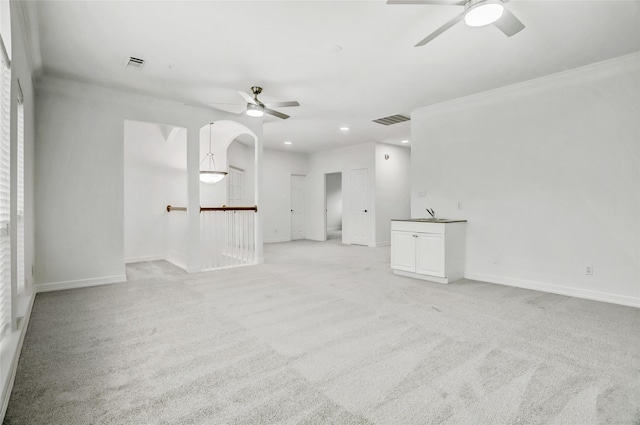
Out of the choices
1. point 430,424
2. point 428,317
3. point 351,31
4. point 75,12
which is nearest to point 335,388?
point 430,424

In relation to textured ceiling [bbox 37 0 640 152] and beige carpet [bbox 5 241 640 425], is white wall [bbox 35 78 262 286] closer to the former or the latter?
textured ceiling [bbox 37 0 640 152]

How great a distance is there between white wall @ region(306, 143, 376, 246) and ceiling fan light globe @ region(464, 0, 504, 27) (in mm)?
5854

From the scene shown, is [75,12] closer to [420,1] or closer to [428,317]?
[420,1]

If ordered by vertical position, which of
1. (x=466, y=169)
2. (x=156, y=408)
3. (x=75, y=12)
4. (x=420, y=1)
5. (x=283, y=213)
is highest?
(x=75, y=12)

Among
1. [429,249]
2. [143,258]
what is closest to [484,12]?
[429,249]

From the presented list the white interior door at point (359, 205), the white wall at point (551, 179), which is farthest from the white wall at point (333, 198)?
the white wall at point (551, 179)

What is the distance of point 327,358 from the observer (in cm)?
224

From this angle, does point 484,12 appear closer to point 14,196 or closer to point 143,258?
point 14,196

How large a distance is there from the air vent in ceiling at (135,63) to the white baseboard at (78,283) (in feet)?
9.21

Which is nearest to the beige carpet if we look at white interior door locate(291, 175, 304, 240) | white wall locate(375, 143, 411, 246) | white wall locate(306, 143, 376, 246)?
white wall locate(375, 143, 411, 246)

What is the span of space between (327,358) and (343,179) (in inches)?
279

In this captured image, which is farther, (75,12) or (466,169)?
(466,169)

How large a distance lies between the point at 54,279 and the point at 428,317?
458 centimetres

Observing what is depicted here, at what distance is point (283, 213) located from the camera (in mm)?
9594
